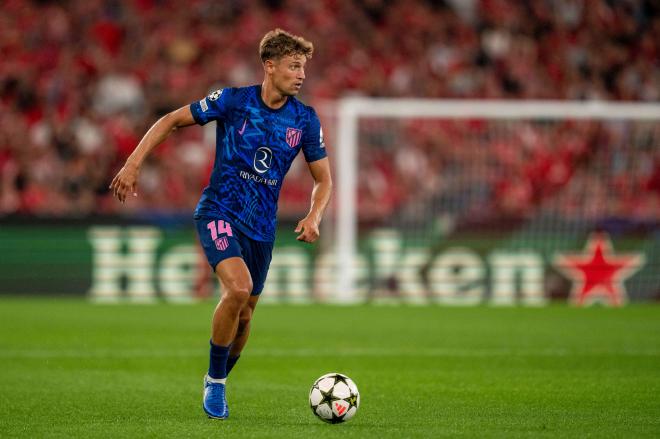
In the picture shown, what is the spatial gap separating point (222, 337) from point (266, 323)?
7990mm

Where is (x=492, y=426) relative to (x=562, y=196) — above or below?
below

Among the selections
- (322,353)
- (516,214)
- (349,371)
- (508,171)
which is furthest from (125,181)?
(508,171)

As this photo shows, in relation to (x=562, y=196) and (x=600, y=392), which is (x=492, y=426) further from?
(x=562, y=196)

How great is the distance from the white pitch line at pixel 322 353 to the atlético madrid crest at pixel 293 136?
13.9 ft

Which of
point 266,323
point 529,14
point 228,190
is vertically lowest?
point 266,323

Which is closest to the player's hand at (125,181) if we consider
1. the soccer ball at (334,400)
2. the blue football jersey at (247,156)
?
the blue football jersey at (247,156)

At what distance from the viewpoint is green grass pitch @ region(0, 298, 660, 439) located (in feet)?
23.0

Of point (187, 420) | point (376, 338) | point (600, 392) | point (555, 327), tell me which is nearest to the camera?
point (187, 420)

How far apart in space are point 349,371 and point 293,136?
3130 millimetres

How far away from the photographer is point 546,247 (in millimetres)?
18641

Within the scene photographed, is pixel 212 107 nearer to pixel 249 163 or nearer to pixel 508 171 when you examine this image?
pixel 249 163

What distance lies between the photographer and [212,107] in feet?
24.9

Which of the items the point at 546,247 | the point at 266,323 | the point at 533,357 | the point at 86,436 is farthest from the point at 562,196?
the point at 86,436

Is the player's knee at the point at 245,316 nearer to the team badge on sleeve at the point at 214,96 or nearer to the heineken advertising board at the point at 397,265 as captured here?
the team badge on sleeve at the point at 214,96
